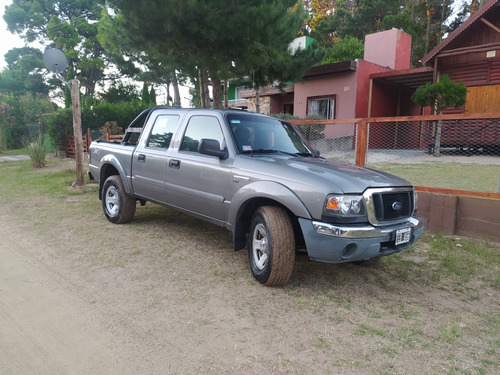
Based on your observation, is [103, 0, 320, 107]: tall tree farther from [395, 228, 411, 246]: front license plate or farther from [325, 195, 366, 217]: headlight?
[395, 228, 411, 246]: front license plate

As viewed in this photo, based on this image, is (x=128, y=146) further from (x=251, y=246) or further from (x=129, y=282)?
(x=251, y=246)

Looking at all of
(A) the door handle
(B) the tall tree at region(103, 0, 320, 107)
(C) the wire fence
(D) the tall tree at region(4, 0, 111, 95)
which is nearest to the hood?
(A) the door handle

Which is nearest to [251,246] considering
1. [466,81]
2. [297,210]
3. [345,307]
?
[297,210]

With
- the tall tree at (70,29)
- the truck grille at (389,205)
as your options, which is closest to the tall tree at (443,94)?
the truck grille at (389,205)

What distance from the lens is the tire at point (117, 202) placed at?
18.2 ft

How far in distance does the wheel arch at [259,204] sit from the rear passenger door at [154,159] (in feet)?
4.75

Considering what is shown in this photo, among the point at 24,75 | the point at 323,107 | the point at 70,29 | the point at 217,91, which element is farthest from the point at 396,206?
the point at 24,75

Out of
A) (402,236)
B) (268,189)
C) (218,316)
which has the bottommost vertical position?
(218,316)

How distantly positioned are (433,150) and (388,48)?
1410cm

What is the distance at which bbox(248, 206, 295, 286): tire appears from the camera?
10.8 ft

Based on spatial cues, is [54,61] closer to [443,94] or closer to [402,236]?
[402,236]

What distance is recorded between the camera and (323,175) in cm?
329

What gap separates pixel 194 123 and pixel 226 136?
695mm

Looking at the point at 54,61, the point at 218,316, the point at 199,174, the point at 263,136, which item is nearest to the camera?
the point at 218,316
